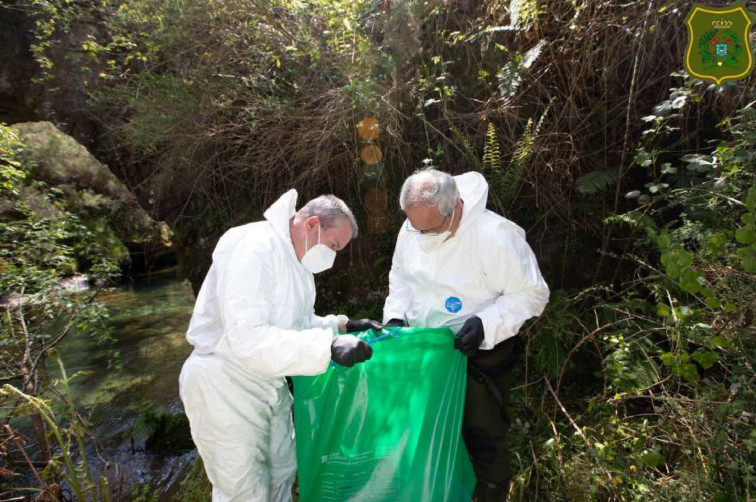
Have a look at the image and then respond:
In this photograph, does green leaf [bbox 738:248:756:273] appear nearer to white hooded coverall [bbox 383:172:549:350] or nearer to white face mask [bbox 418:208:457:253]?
white hooded coverall [bbox 383:172:549:350]

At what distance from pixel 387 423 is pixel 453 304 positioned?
2.07 ft

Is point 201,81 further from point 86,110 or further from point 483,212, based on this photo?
point 483,212

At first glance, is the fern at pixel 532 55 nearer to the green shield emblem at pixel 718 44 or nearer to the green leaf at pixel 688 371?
the green shield emblem at pixel 718 44

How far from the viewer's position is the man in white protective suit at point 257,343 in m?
1.58

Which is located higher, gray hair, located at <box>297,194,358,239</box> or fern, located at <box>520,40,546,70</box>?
fern, located at <box>520,40,546,70</box>

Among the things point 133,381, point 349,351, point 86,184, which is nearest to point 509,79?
point 349,351

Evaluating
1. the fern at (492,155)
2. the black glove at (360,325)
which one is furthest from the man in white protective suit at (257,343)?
the fern at (492,155)

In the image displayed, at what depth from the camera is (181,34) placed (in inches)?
156

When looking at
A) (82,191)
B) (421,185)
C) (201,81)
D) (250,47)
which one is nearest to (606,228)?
(421,185)

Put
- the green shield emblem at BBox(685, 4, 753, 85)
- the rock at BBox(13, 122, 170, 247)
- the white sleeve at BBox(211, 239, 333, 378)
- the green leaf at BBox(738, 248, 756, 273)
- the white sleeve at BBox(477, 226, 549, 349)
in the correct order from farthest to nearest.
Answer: the rock at BBox(13, 122, 170, 247) < the green shield emblem at BBox(685, 4, 753, 85) < the white sleeve at BBox(477, 226, 549, 349) < the white sleeve at BBox(211, 239, 333, 378) < the green leaf at BBox(738, 248, 756, 273)

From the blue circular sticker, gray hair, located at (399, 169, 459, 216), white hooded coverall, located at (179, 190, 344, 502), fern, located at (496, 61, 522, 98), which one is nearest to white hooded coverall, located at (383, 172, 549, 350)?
the blue circular sticker

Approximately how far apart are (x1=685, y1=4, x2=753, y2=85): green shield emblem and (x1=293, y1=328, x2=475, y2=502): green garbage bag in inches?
79.0

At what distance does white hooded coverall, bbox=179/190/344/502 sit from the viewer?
1578mm

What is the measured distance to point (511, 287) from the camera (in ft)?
6.24
